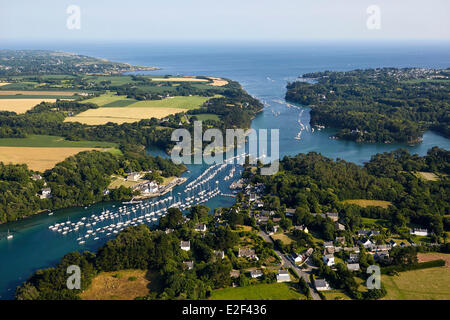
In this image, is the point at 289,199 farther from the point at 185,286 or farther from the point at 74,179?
the point at 74,179

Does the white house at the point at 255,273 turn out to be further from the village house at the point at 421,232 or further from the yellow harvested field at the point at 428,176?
the yellow harvested field at the point at 428,176

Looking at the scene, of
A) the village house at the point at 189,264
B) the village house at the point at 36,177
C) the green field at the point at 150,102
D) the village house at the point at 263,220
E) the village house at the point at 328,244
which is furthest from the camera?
the green field at the point at 150,102

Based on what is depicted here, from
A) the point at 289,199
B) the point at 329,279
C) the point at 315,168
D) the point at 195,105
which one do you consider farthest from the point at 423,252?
the point at 195,105

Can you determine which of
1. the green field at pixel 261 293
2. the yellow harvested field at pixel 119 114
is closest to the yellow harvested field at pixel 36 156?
the yellow harvested field at pixel 119 114

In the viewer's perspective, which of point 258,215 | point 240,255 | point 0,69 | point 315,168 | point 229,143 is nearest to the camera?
point 240,255

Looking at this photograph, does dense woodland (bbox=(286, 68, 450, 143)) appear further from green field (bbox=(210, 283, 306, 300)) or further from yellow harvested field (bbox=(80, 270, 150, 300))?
yellow harvested field (bbox=(80, 270, 150, 300))

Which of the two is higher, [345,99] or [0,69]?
[0,69]

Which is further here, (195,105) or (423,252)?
(195,105)
